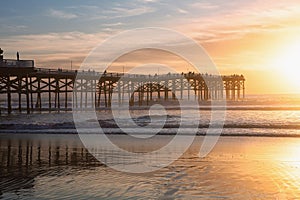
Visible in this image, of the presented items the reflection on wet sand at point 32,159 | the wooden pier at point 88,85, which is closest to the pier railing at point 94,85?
the wooden pier at point 88,85

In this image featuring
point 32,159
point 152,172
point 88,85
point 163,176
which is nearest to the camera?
point 163,176

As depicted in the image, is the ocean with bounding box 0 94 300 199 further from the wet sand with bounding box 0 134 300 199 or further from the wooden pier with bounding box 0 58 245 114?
the wooden pier with bounding box 0 58 245 114

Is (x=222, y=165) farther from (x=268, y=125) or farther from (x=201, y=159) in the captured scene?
(x=268, y=125)

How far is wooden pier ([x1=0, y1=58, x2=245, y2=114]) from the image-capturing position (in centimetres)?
3984

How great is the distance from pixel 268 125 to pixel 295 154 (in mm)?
11948

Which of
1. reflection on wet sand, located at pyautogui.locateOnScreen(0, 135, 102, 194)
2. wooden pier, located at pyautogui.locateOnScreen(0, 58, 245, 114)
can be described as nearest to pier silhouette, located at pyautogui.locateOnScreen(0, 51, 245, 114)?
wooden pier, located at pyautogui.locateOnScreen(0, 58, 245, 114)

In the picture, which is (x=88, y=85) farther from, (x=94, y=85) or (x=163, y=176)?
(x=163, y=176)

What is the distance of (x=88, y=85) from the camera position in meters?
57.6

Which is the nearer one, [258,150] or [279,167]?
[279,167]

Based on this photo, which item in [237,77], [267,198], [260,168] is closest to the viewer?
[267,198]

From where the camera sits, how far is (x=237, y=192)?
29.2 feet

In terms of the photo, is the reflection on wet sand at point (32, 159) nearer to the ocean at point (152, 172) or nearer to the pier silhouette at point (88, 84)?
the ocean at point (152, 172)

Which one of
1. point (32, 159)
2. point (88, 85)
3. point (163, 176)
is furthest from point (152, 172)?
point (88, 85)

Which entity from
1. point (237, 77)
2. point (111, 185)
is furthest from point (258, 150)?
point (237, 77)
